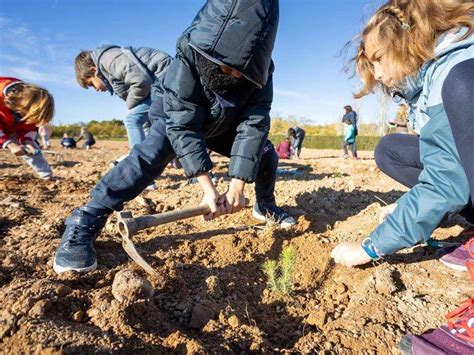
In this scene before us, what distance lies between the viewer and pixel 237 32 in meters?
1.77

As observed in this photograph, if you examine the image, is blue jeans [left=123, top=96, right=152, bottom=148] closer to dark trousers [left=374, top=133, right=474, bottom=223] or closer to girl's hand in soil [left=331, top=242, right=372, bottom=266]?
dark trousers [left=374, top=133, right=474, bottom=223]

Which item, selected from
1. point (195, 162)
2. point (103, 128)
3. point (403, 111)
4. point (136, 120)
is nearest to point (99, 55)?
point (136, 120)

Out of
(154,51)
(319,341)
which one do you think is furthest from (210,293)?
(154,51)

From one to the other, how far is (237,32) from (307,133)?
4949cm

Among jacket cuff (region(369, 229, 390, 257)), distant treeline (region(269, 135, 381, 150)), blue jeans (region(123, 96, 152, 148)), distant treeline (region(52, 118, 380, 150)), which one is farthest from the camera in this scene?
distant treeline (region(52, 118, 380, 150))

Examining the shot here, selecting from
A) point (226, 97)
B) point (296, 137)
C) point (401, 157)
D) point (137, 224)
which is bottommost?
point (296, 137)

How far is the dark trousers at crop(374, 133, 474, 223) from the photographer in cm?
252

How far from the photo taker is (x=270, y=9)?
1.84 metres

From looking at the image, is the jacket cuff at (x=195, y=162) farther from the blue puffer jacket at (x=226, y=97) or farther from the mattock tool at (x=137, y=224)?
the mattock tool at (x=137, y=224)

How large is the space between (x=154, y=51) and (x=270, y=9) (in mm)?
2641

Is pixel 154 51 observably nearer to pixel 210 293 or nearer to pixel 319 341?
pixel 210 293

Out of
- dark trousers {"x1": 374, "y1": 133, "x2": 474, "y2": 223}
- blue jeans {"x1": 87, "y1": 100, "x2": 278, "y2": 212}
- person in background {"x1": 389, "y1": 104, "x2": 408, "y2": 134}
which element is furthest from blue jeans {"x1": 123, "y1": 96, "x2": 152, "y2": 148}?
person in background {"x1": 389, "y1": 104, "x2": 408, "y2": 134}

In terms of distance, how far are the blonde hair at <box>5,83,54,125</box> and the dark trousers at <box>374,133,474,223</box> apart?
13.0ft

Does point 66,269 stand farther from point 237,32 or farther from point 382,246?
point 382,246
